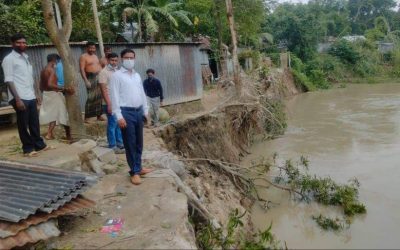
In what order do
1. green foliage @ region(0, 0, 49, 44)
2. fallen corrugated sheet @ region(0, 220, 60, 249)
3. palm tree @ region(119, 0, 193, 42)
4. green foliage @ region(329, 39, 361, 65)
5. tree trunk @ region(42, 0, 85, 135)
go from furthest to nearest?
green foliage @ region(329, 39, 361, 65)
palm tree @ region(119, 0, 193, 42)
green foliage @ region(0, 0, 49, 44)
tree trunk @ region(42, 0, 85, 135)
fallen corrugated sheet @ region(0, 220, 60, 249)

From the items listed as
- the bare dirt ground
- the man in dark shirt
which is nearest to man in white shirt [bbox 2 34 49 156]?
the bare dirt ground

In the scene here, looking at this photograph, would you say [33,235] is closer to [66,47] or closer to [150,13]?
[66,47]

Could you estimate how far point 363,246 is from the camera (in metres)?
6.84

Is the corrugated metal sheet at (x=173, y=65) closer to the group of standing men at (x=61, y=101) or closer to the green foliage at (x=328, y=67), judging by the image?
the group of standing men at (x=61, y=101)

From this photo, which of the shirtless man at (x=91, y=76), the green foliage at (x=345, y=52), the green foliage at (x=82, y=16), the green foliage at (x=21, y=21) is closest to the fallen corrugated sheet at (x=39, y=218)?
the shirtless man at (x=91, y=76)

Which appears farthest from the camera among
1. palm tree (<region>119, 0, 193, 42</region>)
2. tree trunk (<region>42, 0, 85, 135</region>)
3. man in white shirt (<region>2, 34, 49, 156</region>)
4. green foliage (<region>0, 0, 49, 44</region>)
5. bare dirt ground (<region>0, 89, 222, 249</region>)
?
palm tree (<region>119, 0, 193, 42</region>)

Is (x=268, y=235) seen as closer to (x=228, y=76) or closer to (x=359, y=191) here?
(x=359, y=191)

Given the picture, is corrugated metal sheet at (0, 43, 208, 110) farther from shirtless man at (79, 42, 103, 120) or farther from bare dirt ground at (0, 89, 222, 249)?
bare dirt ground at (0, 89, 222, 249)

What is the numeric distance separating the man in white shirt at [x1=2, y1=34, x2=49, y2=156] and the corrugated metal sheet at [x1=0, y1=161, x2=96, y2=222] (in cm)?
103

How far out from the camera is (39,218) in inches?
159

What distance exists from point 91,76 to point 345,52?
96.1 ft

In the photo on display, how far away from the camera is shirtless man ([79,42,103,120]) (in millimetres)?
7949

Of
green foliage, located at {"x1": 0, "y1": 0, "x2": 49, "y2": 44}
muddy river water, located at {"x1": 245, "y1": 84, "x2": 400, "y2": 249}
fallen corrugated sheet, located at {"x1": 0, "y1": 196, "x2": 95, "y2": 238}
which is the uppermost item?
green foliage, located at {"x1": 0, "y1": 0, "x2": 49, "y2": 44}

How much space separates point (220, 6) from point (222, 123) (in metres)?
11.4
